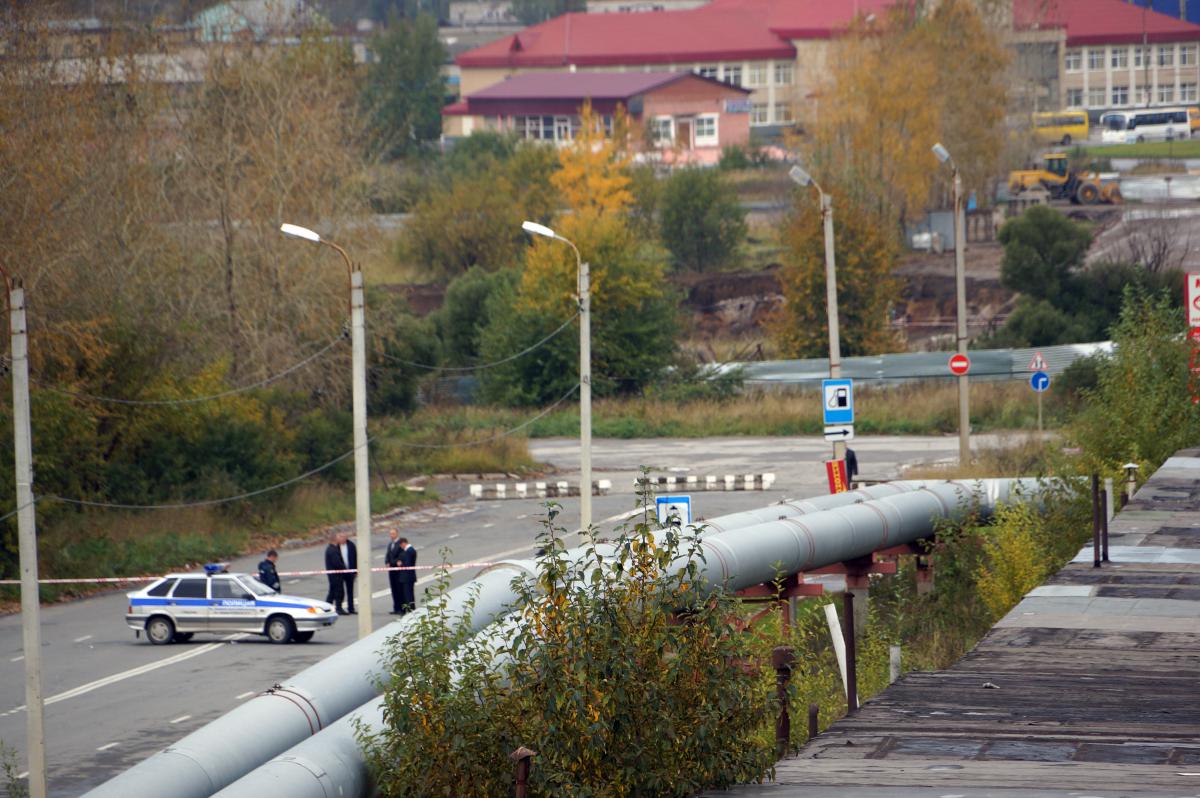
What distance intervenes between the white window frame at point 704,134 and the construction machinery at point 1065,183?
28942mm

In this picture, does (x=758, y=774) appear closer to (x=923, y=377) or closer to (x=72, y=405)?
(x=72, y=405)

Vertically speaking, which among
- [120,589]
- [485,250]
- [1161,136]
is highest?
[1161,136]

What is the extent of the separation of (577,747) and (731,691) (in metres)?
1.02

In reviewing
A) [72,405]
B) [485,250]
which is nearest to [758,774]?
[72,405]

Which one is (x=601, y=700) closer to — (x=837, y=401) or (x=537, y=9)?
(x=837, y=401)

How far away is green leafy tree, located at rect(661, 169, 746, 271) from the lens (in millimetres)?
79812

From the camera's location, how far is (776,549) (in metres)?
22.2

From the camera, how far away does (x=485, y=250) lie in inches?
3041

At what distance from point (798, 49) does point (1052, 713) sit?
10703cm

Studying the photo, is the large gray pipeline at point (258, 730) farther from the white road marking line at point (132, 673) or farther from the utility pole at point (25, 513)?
the white road marking line at point (132, 673)

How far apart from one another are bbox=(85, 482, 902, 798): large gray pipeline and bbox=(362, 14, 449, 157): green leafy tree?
105 meters

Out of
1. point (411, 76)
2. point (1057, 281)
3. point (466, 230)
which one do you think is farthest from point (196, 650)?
point (411, 76)

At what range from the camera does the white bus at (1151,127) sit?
98.4m

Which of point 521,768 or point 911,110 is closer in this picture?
point 521,768
